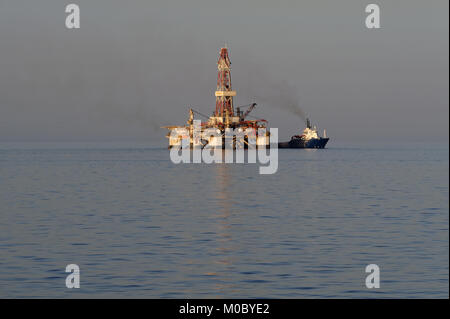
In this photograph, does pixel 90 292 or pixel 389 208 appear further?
pixel 389 208

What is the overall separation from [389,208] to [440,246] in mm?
22401

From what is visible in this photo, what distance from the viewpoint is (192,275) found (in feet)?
102

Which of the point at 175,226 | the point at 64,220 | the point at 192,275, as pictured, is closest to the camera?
the point at 192,275

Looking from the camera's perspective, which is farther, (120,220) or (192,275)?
(120,220)

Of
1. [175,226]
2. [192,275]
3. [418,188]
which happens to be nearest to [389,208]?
[175,226]

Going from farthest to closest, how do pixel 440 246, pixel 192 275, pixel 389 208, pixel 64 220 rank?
1. pixel 389 208
2. pixel 64 220
3. pixel 440 246
4. pixel 192 275

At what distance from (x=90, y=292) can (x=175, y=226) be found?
20283 millimetres

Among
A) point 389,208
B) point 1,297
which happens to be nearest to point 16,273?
point 1,297

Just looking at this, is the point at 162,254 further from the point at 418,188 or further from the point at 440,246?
the point at 418,188
